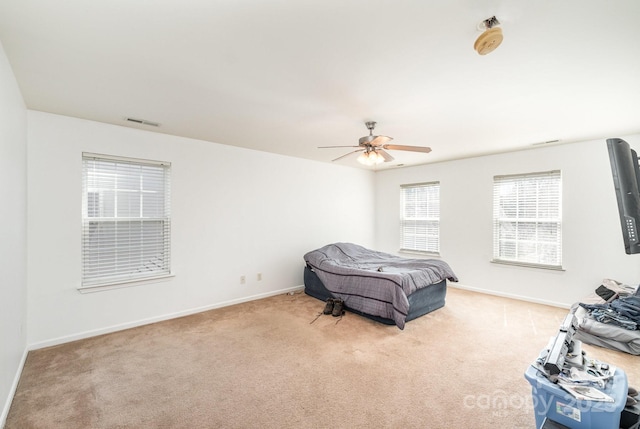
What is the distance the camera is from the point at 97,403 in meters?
2.08

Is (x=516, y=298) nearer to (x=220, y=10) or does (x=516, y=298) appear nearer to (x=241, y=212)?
(x=241, y=212)

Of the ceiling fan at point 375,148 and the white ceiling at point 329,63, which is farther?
the ceiling fan at point 375,148

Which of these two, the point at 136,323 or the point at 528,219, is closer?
the point at 136,323

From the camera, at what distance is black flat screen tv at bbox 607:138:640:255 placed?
1556 mm

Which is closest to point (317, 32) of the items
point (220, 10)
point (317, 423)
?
point (220, 10)

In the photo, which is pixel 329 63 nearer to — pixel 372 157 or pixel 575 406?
pixel 372 157

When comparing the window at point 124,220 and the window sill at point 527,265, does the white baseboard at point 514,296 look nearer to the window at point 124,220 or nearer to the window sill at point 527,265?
the window sill at point 527,265

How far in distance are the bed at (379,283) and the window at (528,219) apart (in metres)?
1.44

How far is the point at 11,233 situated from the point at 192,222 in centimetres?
192

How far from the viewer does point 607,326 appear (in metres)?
2.95

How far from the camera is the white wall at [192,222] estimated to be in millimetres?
2967

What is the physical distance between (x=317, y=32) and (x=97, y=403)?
2.99m

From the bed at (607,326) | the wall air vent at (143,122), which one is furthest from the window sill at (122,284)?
the bed at (607,326)

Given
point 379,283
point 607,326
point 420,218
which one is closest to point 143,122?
point 379,283
